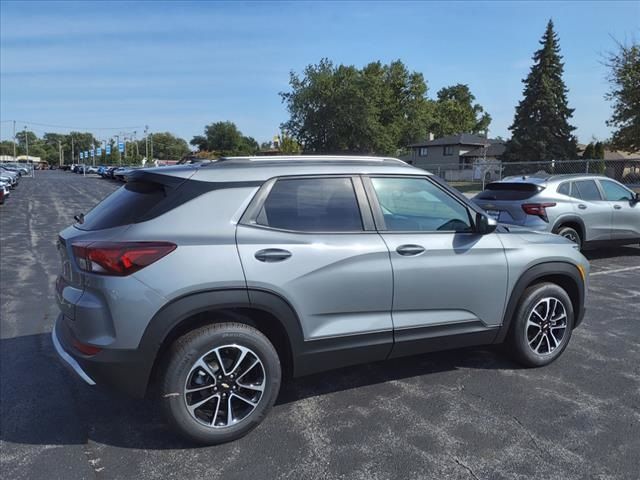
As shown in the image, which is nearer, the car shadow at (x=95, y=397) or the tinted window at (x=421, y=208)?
the car shadow at (x=95, y=397)

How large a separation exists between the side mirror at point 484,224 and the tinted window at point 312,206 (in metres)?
1.00

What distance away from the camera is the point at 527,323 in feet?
14.0

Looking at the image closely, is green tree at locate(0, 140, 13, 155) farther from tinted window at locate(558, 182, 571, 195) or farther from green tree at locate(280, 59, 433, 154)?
tinted window at locate(558, 182, 571, 195)

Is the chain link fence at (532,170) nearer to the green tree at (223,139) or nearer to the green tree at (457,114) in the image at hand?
the green tree at (457,114)

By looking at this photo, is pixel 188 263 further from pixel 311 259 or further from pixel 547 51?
pixel 547 51

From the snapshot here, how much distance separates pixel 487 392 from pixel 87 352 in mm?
2844

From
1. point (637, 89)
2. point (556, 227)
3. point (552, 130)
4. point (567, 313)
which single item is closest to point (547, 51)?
point (552, 130)

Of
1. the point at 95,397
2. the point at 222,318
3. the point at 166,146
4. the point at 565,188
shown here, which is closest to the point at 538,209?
the point at 565,188

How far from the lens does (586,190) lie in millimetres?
9195

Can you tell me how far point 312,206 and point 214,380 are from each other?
129 cm

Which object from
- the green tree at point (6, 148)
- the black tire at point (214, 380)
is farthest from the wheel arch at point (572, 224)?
the green tree at point (6, 148)

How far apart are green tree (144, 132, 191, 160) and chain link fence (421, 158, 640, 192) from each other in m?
100

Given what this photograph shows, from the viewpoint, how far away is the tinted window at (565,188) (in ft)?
29.0

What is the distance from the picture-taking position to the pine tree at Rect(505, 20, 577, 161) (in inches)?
1930
